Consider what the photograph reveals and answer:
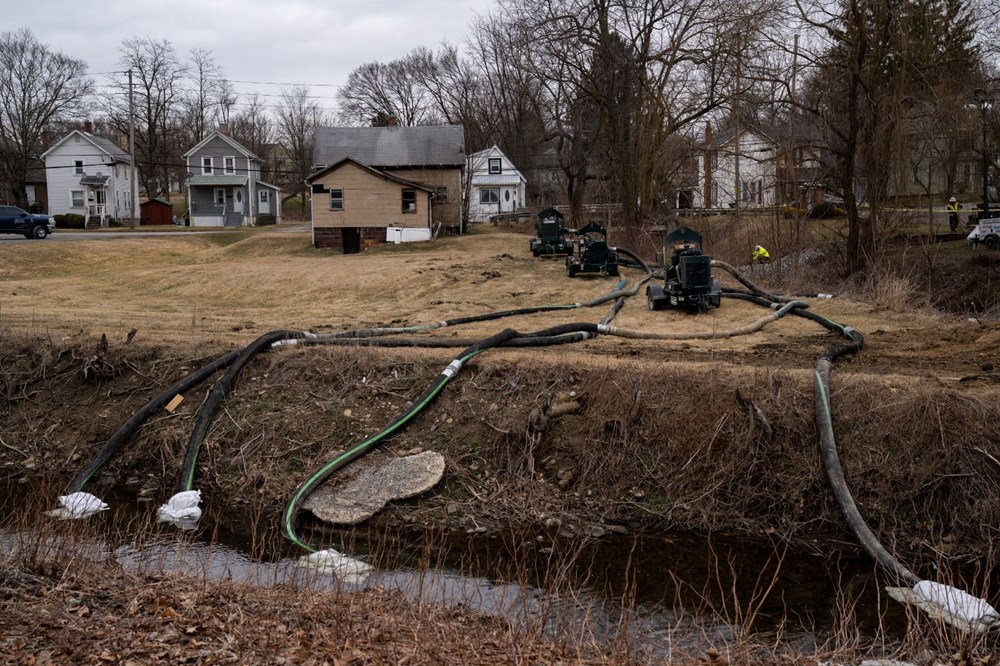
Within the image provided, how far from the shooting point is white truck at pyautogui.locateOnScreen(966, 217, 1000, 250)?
A: 97.6ft

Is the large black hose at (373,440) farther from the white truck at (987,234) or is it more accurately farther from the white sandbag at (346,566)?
the white truck at (987,234)

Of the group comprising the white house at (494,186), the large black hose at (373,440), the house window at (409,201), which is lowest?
the large black hose at (373,440)

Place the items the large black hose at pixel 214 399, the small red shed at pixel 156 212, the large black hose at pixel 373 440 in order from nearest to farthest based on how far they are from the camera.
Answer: the large black hose at pixel 373 440 < the large black hose at pixel 214 399 < the small red shed at pixel 156 212

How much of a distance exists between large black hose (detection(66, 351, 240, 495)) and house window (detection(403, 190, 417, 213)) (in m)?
27.2

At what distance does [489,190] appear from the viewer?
2635 inches

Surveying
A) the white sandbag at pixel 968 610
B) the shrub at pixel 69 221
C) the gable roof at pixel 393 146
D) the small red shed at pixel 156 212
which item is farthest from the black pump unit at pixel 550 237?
the small red shed at pixel 156 212

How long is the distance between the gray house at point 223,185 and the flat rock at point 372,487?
5278 centimetres

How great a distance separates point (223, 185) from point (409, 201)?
25580mm

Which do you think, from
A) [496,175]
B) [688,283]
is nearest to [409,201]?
[688,283]

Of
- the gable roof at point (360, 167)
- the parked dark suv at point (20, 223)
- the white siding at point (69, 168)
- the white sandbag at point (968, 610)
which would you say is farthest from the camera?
the white siding at point (69, 168)

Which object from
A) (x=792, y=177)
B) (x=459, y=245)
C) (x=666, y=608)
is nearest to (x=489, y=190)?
(x=459, y=245)

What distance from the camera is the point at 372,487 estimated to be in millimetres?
10656

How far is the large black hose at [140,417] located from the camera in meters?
11.3

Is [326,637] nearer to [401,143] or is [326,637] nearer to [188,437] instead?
[188,437]
